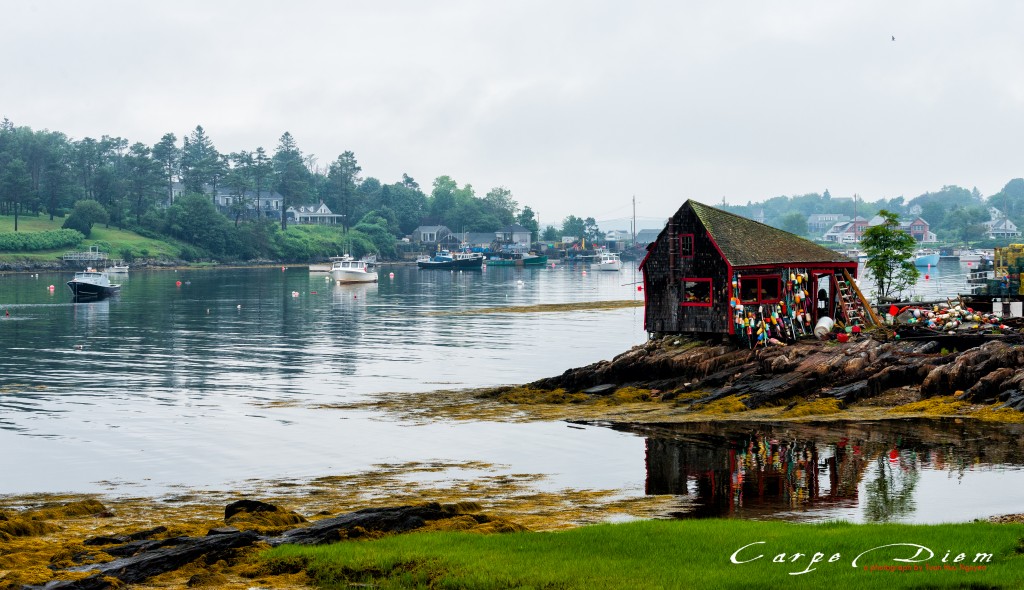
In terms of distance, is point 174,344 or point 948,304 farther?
point 174,344

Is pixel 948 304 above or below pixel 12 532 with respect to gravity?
above

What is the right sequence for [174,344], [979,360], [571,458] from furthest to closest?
[174,344], [979,360], [571,458]

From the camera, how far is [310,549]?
19.4 meters

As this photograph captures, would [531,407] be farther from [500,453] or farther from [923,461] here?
[923,461]

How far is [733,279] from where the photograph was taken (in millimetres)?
47625

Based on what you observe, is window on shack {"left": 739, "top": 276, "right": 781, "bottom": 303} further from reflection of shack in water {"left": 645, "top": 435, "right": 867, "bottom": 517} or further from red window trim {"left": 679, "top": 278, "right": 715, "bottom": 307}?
reflection of shack in water {"left": 645, "top": 435, "right": 867, "bottom": 517}

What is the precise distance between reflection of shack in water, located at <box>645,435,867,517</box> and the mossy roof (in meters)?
14.9

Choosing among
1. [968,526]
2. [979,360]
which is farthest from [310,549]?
[979,360]

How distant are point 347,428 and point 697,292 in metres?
17.6

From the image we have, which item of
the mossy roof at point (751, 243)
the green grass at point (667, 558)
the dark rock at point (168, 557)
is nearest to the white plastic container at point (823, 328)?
the mossy roof at point (751, 243)

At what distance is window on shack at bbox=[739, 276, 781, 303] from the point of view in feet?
157

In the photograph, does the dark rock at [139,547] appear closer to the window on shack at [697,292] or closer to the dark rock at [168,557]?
the dark rock at [168,557]

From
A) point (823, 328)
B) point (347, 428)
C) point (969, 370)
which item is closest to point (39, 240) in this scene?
point (347, 428)

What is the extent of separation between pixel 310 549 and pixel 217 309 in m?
84.8
